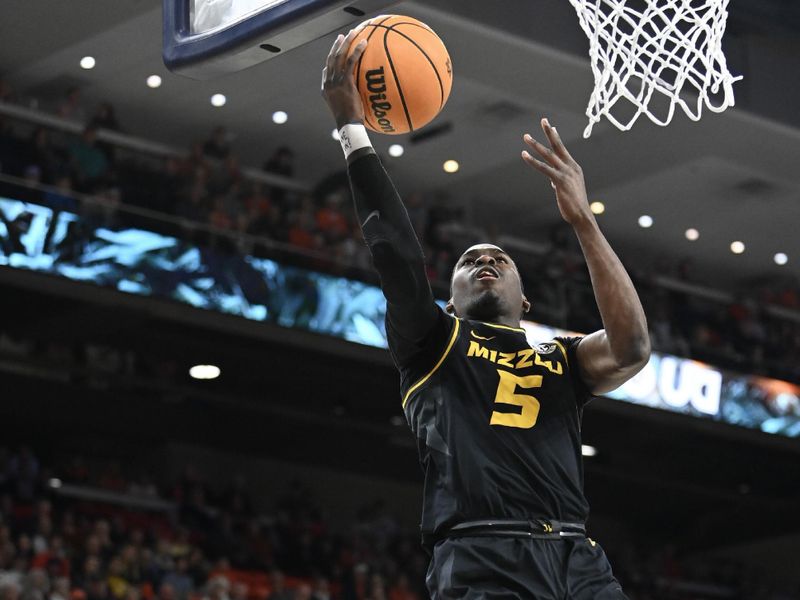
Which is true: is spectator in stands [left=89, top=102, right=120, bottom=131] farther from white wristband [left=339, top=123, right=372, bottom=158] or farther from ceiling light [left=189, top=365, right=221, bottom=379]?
white wristband [left=339, top=123, right=372, bottom=158]

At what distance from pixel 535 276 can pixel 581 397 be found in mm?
12658

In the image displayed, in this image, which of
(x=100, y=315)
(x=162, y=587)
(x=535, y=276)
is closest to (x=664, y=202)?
(x=535, y=276)

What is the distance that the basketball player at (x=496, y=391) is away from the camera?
366cm

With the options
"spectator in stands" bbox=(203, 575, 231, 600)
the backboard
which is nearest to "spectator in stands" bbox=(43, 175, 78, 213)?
"spectator in stands" bbox=(203, 575, 231, 600)

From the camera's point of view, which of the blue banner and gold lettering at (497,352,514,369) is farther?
the blue banner

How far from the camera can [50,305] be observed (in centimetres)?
1478

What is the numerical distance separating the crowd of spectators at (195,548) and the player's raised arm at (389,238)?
790cm

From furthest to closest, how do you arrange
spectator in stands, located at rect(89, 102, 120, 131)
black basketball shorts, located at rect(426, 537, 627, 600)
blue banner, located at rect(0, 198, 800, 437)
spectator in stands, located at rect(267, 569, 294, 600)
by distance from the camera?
spectator in stands, located at rect(89, 102, 120, 131) → spectator in stands, located at rect(267, 569, 294, 600) → blue banner, located at rect(0, 198, 800, 437) → black basketball shorts, located at rect(426, 537, 627, 600)

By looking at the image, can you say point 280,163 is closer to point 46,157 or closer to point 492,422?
point 46,157

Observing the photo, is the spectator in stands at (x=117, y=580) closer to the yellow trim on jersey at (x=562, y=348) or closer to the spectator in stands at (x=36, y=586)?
the spectator in stands at (x=36, y=586)

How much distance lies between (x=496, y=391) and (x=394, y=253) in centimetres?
52

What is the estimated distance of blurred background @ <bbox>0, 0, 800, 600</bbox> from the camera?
14.1 m

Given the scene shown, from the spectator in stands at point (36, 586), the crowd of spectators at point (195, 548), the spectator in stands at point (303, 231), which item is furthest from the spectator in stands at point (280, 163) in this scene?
the spectator in stands at point (36, 586)

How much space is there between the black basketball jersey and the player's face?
54 mm
